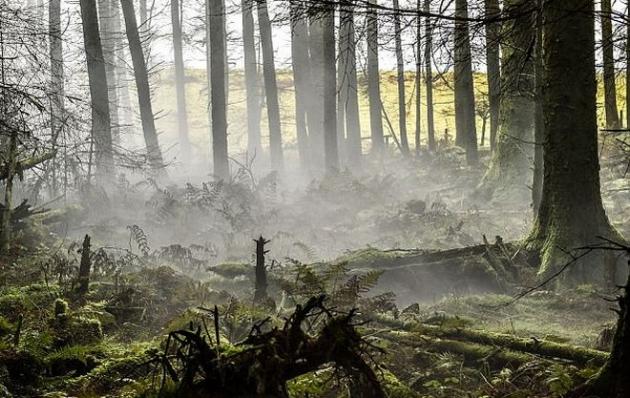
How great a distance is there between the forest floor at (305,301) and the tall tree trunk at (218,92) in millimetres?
5225

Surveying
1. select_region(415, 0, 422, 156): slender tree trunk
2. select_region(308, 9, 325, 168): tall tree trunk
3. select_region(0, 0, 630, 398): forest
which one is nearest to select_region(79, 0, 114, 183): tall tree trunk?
select_region(0, 0, 630, 398): forest

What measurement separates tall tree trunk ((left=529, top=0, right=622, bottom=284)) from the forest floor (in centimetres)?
53

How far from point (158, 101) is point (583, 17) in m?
50.8

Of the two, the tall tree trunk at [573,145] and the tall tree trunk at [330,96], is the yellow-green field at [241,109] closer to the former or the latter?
the tall tree trunk at [330,96]

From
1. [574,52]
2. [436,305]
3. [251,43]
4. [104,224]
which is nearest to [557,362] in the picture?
[436,305]

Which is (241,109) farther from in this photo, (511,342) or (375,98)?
(511,342)

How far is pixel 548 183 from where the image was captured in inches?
283

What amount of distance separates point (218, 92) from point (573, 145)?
14218 millimetres

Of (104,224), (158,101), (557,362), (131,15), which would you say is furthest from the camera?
(158,101)

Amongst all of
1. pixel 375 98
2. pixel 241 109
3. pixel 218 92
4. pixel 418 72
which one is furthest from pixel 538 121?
pixel 241 109

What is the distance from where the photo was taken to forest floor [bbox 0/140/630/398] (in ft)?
11.9

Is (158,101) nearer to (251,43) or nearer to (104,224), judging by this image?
(251,43)

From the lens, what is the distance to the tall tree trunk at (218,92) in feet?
63.6

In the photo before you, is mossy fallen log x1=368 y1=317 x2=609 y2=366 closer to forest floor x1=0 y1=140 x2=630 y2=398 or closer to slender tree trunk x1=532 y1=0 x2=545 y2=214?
forest floor x1=0 y1=140 x2=630 y2=398
